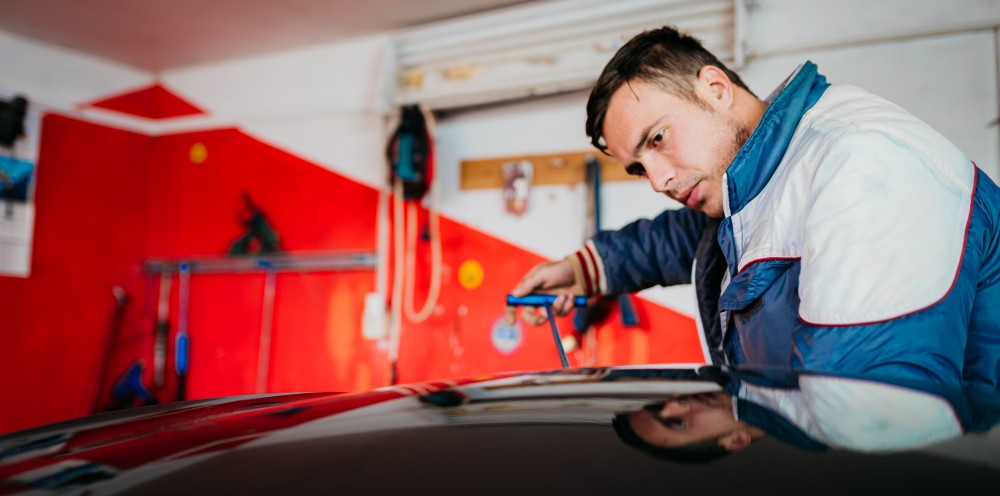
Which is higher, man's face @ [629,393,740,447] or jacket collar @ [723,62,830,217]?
jacket collar @ [723,62,830,217]

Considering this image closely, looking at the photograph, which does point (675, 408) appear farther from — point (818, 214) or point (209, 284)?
point (209, 284)

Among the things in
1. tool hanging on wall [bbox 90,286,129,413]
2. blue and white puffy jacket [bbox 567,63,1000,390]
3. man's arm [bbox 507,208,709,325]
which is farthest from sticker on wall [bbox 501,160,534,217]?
tool hanging on wall [bbox 90,286,129,413]

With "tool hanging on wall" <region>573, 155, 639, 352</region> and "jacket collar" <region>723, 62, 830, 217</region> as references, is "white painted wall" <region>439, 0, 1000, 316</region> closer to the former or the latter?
"tool hanging on wall" <region>573, 155, 639, 352</region>

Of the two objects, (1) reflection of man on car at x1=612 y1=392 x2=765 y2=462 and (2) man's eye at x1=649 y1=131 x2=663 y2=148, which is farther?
(2) man's eye at x1=649 y1=131 x2=663 y2=148

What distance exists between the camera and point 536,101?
2740 mm

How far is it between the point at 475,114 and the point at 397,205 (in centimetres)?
54

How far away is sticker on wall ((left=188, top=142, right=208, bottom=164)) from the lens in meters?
3.44

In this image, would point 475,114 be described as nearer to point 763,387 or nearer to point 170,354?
point 170,354

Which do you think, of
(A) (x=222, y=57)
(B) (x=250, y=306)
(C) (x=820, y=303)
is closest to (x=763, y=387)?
(C) (x=820, y=303)

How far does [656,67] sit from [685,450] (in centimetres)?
107

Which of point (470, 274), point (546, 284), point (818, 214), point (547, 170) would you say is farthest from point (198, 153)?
point (818, 214)

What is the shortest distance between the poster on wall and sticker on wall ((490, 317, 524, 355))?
2.27 meters

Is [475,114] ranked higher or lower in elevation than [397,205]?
higher

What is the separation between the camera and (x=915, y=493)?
0.93 feet
